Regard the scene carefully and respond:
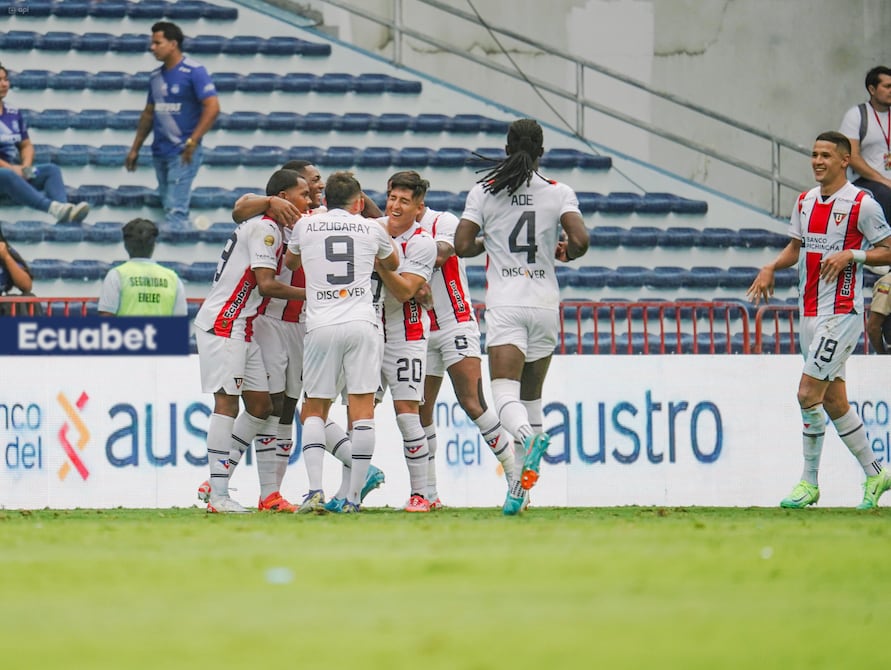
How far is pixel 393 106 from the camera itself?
61.0ft

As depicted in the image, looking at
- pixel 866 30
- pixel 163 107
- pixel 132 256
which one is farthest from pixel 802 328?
pixel 866 30

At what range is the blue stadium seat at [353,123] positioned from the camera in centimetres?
1795

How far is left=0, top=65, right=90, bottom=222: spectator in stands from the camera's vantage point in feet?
51.2

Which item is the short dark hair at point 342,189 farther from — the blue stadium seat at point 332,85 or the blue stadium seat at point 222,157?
the blue stadium seat at point 332,85

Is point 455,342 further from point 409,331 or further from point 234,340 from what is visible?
point 234,340

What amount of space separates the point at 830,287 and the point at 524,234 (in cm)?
228

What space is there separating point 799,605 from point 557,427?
7942 millimetres

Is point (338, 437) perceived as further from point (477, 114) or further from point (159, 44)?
point (477, 114)

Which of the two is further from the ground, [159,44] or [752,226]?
[159,44]

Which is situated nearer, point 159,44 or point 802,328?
point 802,328

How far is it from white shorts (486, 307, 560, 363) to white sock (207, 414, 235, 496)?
1.84 m

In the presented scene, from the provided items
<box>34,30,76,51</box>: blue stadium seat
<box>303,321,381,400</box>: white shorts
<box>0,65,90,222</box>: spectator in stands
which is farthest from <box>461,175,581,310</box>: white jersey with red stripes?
<box>34,30,76,51</box>: blue stadium seat

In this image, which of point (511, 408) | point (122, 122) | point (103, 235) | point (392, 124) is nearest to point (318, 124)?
point (392, 124)

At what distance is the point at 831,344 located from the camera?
10039mm
